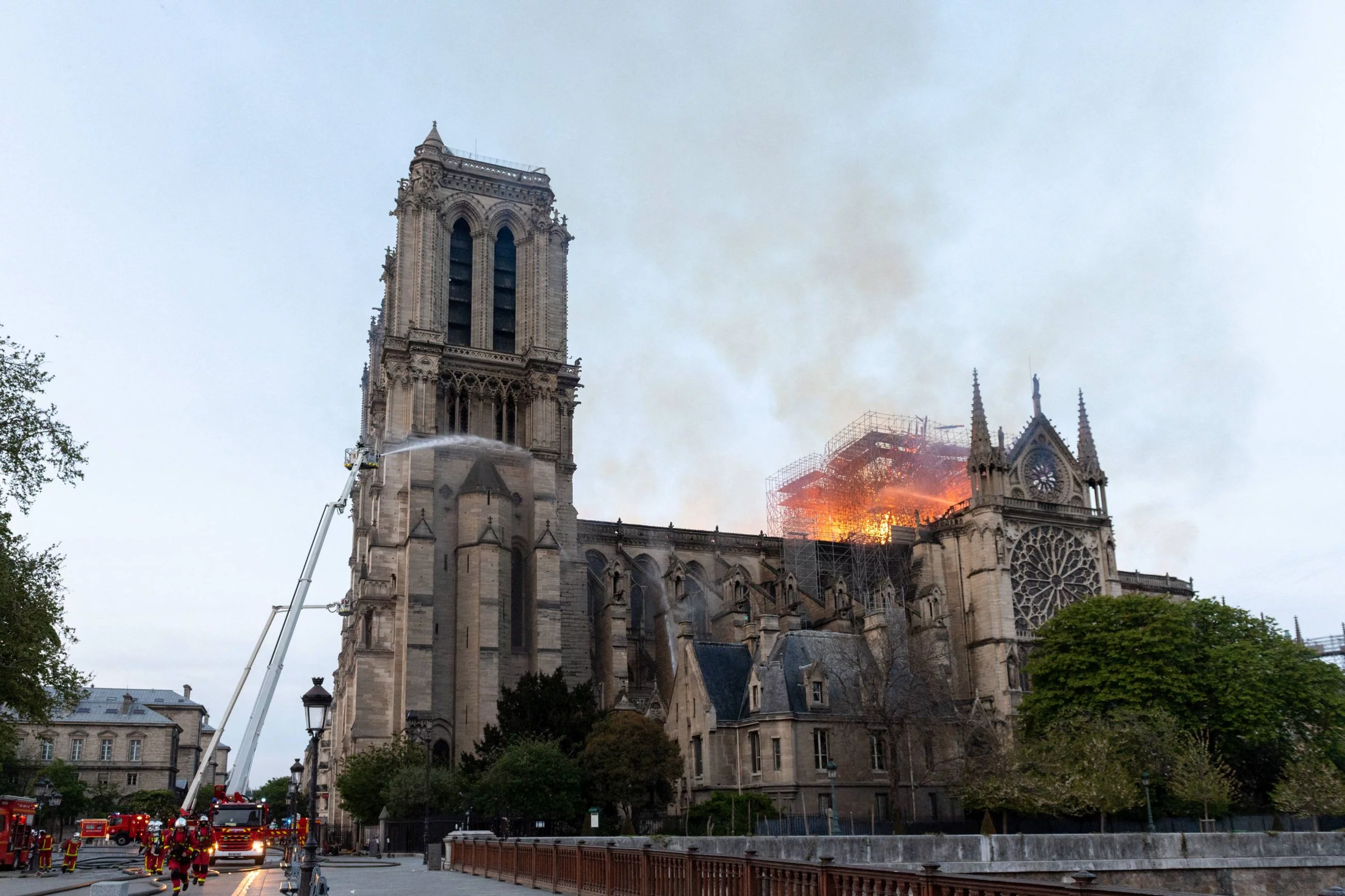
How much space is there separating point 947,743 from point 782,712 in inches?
363

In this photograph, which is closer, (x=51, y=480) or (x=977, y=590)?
(x=51, y=480)

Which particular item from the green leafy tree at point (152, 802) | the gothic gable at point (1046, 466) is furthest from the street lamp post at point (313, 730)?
the green leafy tree at point (152, 802)

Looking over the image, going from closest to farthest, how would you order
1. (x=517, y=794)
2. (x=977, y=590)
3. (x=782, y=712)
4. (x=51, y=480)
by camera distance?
(x=51, y=480), (x=517, y=794), (x=782, y=712), (x=977, y=590)

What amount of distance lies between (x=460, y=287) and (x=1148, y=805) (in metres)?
43.3

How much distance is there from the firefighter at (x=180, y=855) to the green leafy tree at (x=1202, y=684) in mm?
36931

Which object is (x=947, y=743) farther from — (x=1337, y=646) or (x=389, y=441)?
(x=1337, y=646)

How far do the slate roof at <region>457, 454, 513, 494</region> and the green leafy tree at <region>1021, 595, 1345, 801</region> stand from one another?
89.3 feet

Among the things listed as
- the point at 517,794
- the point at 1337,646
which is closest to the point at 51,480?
the point at 517,794

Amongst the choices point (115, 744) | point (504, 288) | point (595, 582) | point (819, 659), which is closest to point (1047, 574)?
point (819, 659)

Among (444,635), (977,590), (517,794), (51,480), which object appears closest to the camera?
(51,480)

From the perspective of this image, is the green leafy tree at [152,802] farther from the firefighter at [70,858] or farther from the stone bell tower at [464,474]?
the firefighter at [70,858]

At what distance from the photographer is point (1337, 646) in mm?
102562

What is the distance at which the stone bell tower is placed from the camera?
53.3 metres

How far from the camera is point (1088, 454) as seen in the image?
6581 cm
